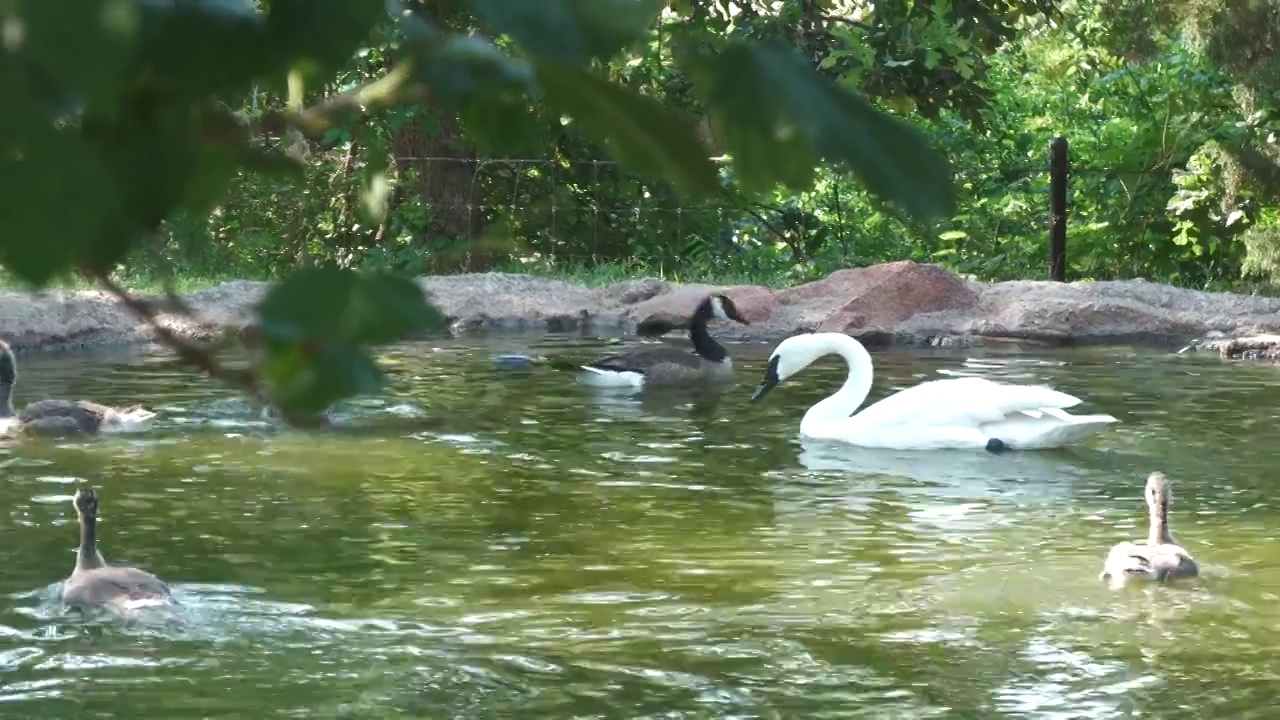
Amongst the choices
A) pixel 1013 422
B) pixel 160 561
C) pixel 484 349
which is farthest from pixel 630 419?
pixel 160 561

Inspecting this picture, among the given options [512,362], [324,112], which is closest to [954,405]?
[512,362]

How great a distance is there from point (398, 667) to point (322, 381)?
563cm

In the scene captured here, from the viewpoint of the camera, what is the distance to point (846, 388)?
39.7ft

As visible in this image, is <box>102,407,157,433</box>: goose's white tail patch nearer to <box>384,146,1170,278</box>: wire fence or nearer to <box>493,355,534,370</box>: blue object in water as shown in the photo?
<box>493,355,534,370</box>: blue object in water

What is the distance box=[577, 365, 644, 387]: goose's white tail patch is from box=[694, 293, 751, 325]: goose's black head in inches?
79.1

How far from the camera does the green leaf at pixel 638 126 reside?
0.88 m

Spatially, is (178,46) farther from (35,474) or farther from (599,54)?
(35,474)

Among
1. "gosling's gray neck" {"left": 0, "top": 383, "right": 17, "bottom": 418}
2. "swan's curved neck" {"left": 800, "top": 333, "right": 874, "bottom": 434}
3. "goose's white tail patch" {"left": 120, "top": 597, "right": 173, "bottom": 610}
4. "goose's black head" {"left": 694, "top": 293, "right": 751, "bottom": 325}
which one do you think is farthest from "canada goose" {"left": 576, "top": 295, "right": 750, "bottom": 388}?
"goose's white tail patch" {"left": 120, "top": 597, "right": 173, "bottom": 610}

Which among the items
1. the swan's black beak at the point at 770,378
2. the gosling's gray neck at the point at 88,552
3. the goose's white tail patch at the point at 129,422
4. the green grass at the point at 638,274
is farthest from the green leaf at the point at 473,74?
the green grass at the point at 638,274

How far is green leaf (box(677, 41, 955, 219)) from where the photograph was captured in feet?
2.91

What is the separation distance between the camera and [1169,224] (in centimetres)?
2111

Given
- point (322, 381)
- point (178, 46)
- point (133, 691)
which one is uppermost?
point (178, 46)

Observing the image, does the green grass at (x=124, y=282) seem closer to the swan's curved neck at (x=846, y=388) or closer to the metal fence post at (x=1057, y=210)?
the swan's curved neck at (x=846, y=388)

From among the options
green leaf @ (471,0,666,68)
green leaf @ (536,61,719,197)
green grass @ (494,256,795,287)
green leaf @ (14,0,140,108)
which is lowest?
green leaf @ (536,61,719,197)
